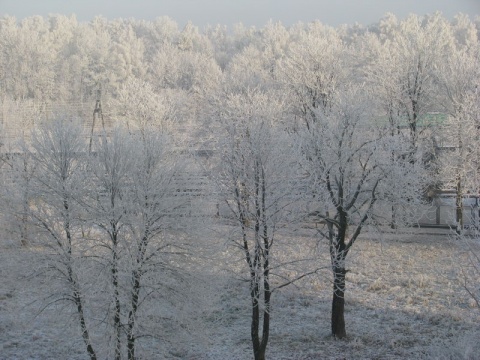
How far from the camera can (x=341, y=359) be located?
1484 centimetres

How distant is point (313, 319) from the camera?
17.8 m

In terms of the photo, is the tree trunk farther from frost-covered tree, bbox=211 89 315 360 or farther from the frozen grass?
frost-covered tree, bbox=211 89 315 360

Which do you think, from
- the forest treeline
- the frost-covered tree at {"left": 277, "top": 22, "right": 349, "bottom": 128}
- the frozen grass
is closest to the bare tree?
the forest treeline

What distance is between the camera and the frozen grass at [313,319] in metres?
15.0

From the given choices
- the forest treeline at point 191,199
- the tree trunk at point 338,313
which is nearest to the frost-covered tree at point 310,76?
the forest treeline at point 191,199

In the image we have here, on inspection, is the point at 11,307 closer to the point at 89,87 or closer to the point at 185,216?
the point at 185,216

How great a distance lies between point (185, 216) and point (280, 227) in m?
2.39

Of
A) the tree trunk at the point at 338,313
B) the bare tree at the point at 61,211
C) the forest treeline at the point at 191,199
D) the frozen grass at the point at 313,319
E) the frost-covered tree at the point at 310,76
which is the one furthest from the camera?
the frost-covered tree at the point at 310,76

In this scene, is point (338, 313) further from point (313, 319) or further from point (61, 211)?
point (61, 211)

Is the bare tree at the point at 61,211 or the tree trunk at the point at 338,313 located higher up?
the bare tree at the point at 61,211

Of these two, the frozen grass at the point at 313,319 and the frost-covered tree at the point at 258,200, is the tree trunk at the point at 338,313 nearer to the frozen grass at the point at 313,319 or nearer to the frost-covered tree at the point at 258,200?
the frozen grass at the point at 313,319

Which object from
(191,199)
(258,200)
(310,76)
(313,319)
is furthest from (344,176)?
(310,76)

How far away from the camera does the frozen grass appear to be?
1496 cm

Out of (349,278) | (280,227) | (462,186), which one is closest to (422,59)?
(462,186)
